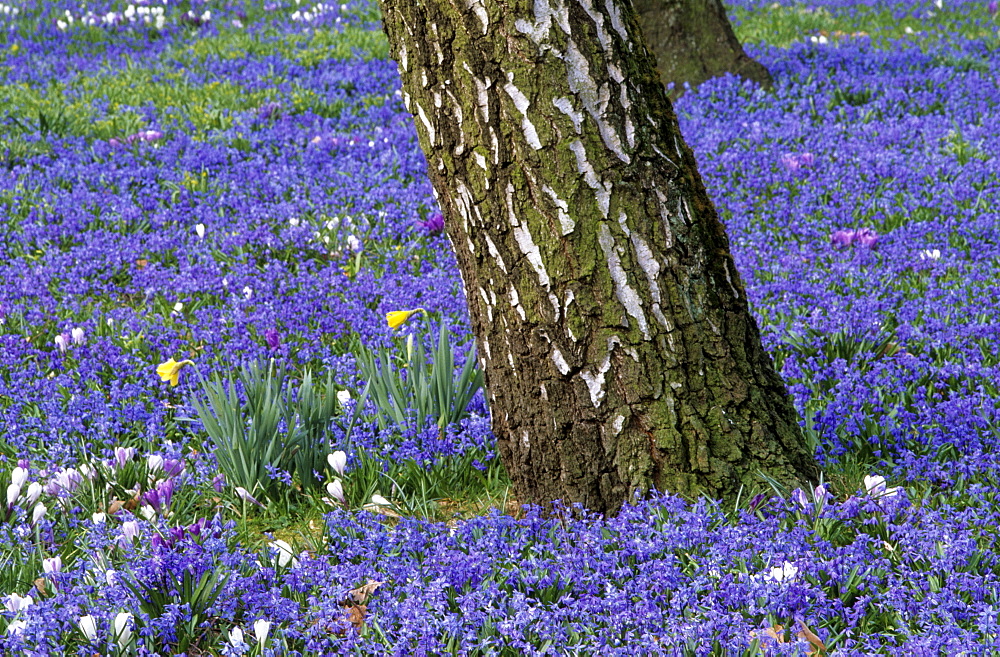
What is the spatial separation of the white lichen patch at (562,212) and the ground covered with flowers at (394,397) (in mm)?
971

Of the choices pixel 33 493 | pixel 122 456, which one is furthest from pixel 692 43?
pixel 33 493

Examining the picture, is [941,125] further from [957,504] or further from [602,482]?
[602,482]

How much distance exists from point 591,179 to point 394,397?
54.1 inches

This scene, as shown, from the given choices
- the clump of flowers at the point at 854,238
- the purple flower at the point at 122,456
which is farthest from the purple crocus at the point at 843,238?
the purple flower at the point at 122,456

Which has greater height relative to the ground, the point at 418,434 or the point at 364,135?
the point at 364,135

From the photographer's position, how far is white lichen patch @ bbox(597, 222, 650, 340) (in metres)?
3.01

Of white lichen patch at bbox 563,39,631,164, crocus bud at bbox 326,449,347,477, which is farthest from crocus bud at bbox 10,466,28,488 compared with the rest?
white lichen patch at bbox 563,39,631,164

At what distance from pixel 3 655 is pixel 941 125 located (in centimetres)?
788

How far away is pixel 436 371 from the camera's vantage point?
3.80m

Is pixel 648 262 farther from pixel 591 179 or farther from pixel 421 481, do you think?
pixel 421 481

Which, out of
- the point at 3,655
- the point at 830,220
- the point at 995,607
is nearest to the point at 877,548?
the point at 995,607

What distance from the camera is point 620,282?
304cm

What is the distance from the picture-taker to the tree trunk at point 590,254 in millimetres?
2957

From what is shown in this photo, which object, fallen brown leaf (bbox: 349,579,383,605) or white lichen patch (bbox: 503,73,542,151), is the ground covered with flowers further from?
white lichen patch (bbox: 503,73,542,151)
